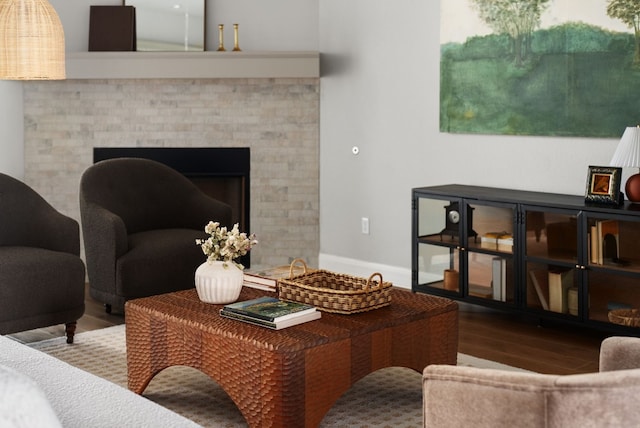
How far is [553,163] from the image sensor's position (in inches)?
196

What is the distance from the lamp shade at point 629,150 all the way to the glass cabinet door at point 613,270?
28cm

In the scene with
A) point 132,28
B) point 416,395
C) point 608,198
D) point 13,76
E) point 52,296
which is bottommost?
point 416,395

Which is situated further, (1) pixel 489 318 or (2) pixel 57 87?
(2) pixel 57 87

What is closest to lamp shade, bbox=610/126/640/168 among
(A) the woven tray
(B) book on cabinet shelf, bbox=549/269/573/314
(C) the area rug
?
(B) book on cabinet shelf, bbox=549/269/573/314

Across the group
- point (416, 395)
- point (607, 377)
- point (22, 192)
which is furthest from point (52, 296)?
point (607, 377)

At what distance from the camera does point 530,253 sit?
182 inches

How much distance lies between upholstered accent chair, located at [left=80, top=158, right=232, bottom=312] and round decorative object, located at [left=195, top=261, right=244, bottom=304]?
1.24m

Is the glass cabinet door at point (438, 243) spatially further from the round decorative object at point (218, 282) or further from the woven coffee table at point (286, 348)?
the round decorative object at point (218, 282)

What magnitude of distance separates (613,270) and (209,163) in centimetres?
312

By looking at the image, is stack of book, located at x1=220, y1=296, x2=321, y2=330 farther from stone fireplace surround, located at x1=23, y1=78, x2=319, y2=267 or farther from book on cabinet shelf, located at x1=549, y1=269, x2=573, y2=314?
stone fireplace surround, located at x1=23, y1=78, x2=319, y2=267

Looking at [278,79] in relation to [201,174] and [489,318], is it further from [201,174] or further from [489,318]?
[489,318]

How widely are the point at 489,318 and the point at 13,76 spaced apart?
289 cm

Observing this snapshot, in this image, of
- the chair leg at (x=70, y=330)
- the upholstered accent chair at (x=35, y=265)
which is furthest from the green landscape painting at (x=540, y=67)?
the chair leg at (x=70, y=330)

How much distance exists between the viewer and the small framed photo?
4.41 m
